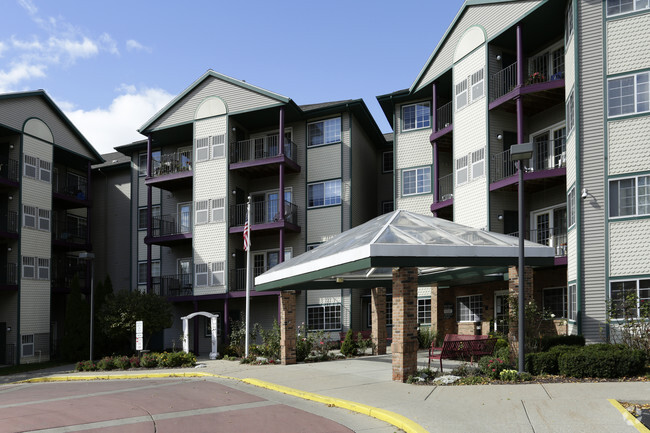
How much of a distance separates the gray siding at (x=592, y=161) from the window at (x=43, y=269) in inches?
1067

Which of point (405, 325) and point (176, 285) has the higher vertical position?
point (405, 325)

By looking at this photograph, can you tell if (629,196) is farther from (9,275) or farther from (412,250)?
(9,275)

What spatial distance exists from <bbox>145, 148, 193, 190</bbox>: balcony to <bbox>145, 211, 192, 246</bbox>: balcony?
1.83 meters

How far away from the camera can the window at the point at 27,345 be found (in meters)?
31.2

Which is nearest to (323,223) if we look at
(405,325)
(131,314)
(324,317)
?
(324,317)

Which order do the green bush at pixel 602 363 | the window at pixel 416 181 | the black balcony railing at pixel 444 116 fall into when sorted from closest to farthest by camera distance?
the green bush at pixel 602 363 < the black balcony railing at pixel 444 116 < the window at pixel 416 181

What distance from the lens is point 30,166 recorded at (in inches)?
1299

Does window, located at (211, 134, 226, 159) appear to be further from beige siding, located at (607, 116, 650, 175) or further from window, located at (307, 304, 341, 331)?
beige siding, located at (607, 116, 650, 175)

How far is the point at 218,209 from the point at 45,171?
10.0 metres

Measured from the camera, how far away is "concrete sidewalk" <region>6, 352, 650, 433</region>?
31.5 feet

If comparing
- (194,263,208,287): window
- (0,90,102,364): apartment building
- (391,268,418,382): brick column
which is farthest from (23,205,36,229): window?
(391,268,418,382): brick column

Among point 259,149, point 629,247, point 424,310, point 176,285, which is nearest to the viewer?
point 629,247

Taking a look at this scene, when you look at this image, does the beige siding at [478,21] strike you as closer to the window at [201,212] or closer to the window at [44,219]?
the window at [201,212]

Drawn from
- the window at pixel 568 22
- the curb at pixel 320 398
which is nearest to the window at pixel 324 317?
the curb at pixel 320 398
